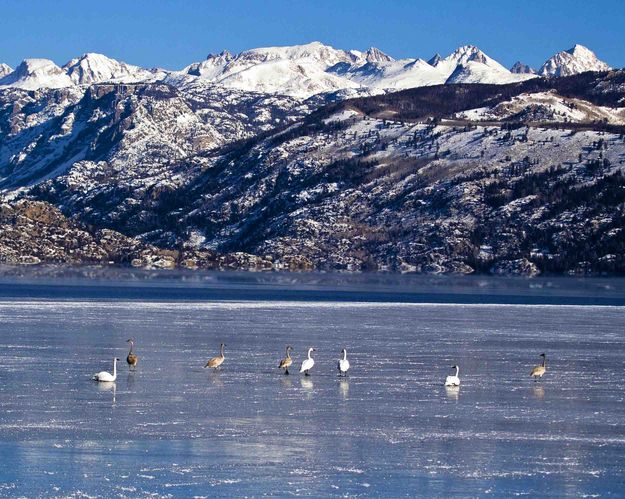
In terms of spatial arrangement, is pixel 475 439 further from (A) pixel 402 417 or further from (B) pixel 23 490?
(B) pixel 23 490

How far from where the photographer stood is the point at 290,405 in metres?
49.7

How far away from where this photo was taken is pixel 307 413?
47.8 metres

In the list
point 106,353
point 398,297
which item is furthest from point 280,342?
point 398,297

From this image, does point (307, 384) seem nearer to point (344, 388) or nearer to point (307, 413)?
point (344, 388)

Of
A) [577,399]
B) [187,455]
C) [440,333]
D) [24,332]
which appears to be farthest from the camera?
[440,333]

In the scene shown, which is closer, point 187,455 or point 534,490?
point 534,490

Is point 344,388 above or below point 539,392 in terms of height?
above

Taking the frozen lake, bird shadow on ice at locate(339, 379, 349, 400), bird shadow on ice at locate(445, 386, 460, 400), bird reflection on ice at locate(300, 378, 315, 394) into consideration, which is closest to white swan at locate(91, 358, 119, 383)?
the frozen lake

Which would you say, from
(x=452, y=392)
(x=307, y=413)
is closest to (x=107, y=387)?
(x=307, y=413)

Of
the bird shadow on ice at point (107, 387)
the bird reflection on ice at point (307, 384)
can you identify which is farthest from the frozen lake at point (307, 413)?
the bird shadow on ice at point (107, 387)

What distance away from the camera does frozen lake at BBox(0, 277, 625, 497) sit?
36219 mm

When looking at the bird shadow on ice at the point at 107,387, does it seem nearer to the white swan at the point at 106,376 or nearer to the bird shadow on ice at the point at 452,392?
the white swan at the point at 106,376

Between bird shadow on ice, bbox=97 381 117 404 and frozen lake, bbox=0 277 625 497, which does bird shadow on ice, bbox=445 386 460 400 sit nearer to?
frozen lake, bbox=0 277 625 497

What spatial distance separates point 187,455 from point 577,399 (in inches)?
823
